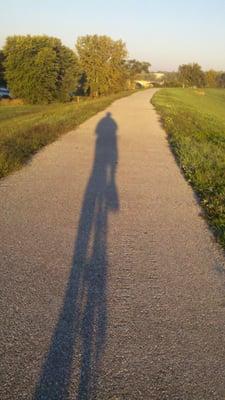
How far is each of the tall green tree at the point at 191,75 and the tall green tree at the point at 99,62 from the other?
86.4m

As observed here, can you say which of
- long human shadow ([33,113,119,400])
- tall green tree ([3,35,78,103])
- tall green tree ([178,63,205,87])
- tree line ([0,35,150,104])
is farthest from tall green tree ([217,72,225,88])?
long human shadow ([33,113,119,400])

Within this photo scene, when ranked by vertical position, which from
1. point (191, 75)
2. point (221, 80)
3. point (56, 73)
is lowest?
point (221, 80)

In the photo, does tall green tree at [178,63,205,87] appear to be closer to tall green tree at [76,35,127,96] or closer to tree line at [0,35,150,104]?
tall green tree at [76,35,127,96]

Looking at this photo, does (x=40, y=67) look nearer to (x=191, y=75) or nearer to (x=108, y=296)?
(x=108, y=296)

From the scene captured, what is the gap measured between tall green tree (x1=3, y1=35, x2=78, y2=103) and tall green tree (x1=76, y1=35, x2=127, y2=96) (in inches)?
477

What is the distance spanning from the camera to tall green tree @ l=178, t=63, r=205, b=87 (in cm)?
14765

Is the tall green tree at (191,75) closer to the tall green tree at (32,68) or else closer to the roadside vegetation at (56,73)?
the roadside vegetation at (56,73)

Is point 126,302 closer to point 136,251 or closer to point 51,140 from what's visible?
point 136,251

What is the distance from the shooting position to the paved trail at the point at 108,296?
3.10m

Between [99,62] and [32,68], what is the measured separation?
675 inches

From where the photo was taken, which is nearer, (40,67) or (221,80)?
(40,67)

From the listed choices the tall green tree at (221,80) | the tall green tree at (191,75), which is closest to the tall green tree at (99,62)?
the tall green tree at (191,75)

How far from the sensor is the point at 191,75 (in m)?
148

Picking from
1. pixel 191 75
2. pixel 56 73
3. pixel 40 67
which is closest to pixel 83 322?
pixel 40 67
